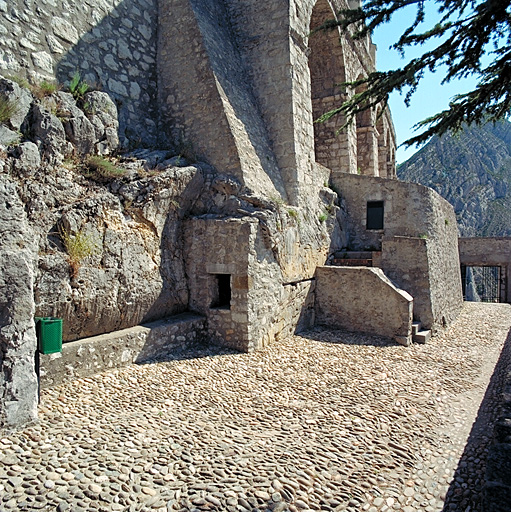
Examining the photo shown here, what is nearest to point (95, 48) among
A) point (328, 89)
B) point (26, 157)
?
point (26, 157)

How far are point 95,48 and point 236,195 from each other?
3.84m

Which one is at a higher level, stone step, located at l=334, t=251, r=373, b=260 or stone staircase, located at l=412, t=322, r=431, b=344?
stone step, located at l=334, t=251, r=373, b=260

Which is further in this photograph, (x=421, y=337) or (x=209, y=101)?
(x=421, y=337)

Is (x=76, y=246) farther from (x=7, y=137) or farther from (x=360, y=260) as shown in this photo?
(x=360, y=260)

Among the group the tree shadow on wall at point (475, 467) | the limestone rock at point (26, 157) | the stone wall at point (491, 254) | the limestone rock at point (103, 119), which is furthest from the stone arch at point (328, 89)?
the limestone rock at point (26, 157)

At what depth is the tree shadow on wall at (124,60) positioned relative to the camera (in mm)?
6672

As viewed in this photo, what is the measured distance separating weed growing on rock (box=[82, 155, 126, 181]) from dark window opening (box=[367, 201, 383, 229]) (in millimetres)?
6500

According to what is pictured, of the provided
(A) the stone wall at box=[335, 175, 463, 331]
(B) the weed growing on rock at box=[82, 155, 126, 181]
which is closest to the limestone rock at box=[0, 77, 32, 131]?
(B) the weed growing on rock at box=[82, 155, 126, 181]

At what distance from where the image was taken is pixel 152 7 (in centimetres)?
→ 798

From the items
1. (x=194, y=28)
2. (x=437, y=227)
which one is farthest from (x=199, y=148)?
(x=437, y=227)

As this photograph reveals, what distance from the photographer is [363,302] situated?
7762 millimetres

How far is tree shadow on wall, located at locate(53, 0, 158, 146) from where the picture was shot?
6672mm

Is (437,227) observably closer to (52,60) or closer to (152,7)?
(152,7)

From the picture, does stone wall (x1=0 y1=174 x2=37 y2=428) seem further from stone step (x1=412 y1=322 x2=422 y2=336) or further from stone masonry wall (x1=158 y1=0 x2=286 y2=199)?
stone step (x1=412 y1=322 x2=422 y2=336)
